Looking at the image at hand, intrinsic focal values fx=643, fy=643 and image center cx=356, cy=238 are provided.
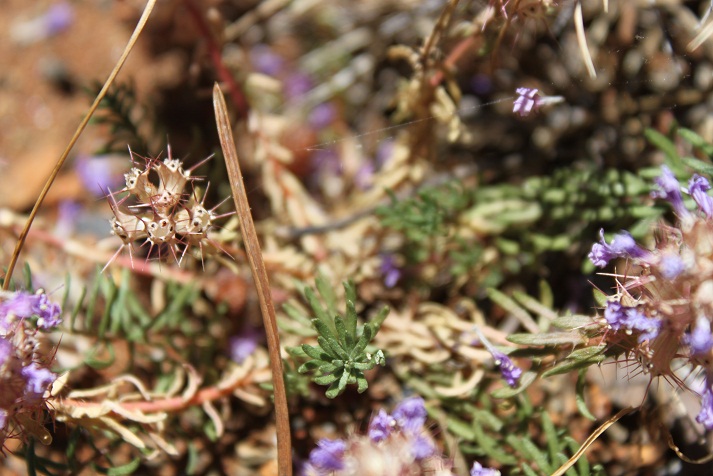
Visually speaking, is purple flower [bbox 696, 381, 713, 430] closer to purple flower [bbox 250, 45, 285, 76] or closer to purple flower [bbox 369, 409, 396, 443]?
purple flower [bbox 369, 409, 396, 443]

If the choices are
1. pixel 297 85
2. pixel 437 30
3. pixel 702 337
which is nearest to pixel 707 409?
pixel 702 337

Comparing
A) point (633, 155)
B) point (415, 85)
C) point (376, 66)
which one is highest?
point (415, 85)

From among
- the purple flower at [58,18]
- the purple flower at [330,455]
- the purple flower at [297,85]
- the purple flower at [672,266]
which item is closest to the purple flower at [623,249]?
the purple flower at [672,266]

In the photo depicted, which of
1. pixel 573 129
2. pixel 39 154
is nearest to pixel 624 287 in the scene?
Answer: pixel 573 129

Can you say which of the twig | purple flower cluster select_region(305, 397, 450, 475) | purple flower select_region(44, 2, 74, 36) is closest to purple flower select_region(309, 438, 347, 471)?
purple flower cluster select_region(305, 397, 450, 475)

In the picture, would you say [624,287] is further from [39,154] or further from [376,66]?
[39,154]

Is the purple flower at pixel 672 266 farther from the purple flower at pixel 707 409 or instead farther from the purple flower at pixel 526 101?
the purple flower at pixel 526 101
